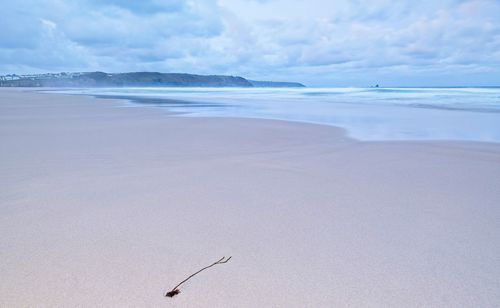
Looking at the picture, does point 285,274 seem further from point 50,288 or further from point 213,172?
point 213,172

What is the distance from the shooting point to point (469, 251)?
2115 mm

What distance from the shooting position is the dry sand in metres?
1.72

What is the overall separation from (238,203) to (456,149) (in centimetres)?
398

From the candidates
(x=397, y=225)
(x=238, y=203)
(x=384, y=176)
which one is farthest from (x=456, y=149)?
(x=238, y=203)

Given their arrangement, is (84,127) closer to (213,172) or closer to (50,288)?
(213,172)

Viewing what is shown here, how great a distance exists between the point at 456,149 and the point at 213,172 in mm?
3695

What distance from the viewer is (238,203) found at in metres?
2.93

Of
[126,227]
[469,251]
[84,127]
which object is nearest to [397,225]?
[469,251]

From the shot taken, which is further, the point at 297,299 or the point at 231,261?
the point at 231,261

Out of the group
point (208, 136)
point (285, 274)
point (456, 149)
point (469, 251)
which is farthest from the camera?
point (208, 136)

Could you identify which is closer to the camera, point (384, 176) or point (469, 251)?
point (469, 251)

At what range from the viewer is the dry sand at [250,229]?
1.72 metres

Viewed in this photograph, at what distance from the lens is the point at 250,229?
2.41 m

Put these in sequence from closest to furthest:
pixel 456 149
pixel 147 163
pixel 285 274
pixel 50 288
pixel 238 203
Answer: pixel 50 288 → pixel 285 274 → pixel 238 203 → pixel 147 163 → pixel 456 149
